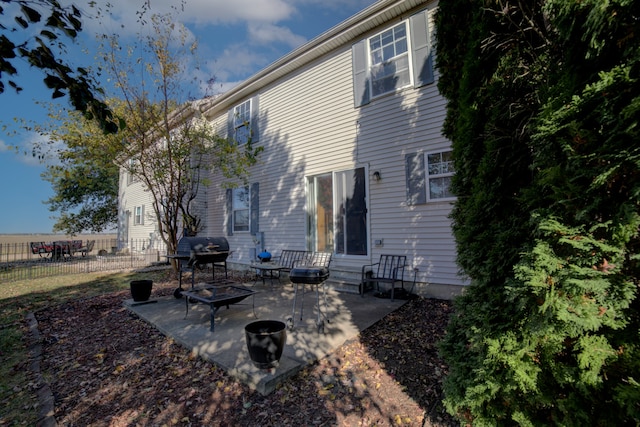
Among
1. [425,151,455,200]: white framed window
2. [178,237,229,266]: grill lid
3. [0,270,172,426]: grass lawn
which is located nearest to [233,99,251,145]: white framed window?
[178,237,229,266]: grill lid

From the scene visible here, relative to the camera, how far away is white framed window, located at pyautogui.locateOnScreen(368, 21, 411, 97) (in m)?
6.58

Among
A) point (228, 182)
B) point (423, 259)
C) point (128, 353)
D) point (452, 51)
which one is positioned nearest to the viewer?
point (452, 51)

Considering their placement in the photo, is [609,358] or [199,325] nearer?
[609,358]

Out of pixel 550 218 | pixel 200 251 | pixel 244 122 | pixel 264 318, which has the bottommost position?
pixel 264 318

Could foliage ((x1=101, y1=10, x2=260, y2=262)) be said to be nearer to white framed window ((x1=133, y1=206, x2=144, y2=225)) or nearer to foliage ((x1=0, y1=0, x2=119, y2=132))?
white framed window ((x1=133, y1=206, x2=144, y2=225))

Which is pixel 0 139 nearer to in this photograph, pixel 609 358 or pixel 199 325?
pixel 199 325

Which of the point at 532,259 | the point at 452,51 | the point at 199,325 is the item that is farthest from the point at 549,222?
the point at 199,325

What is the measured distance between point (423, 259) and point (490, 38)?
466cm

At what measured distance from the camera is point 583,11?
1.48 m

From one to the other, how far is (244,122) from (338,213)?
5262 mm

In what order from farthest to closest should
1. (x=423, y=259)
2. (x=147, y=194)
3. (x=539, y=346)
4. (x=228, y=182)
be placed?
(x=147, y=194), (x=228, y=182), (x=423, y=259), (x=539, y=346)

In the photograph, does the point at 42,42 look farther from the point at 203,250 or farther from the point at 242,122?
the point at 242,122

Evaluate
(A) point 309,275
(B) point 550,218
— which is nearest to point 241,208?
(A) point 309,275

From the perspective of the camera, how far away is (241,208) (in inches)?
408
